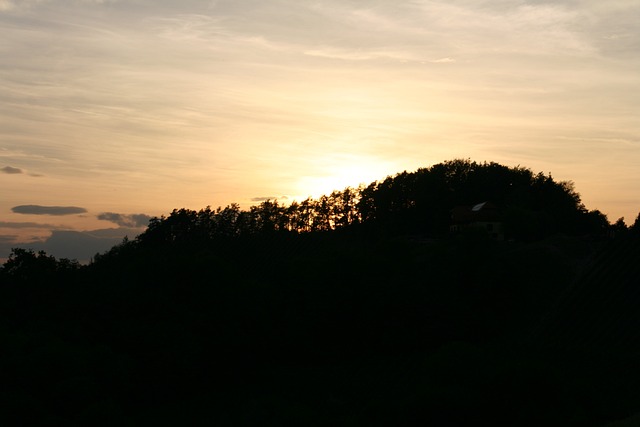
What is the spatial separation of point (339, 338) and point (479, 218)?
198 ft

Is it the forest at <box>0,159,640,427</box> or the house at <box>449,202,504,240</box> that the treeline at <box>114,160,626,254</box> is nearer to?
the house at <box>449,202,504,240</box>

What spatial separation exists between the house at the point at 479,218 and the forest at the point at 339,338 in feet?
50.7

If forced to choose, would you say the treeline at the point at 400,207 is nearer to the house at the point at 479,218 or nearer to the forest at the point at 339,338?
the house at the point at 479,218

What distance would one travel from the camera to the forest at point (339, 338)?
5562cm

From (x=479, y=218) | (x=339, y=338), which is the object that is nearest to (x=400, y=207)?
(x=479, y=218)

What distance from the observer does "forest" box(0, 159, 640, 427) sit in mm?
55625

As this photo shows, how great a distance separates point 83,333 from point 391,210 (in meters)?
88.8

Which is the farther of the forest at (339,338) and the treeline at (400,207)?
the treeline at (400,207)

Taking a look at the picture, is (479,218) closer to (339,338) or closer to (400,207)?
(400,207)

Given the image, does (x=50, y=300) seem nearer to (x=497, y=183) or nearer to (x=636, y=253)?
(x=636, y=253)

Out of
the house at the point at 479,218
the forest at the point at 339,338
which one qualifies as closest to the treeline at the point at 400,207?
the house at the point at 479,218

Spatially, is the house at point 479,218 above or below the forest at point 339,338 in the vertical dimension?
above

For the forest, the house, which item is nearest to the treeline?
the house

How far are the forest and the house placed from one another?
1544cm
